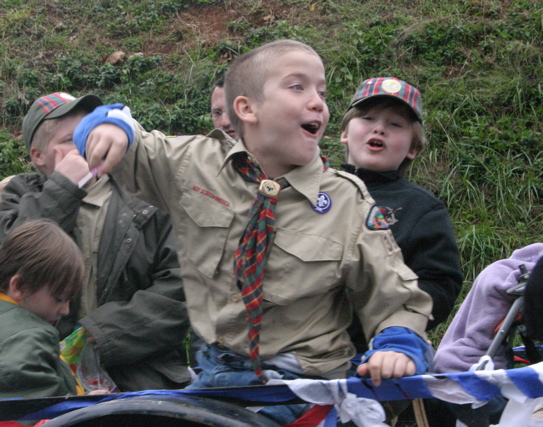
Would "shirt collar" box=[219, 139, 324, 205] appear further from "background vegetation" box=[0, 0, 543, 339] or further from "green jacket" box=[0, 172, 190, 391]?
"background vegetation" box=[0, 0, 543, 339]

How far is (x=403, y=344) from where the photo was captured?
2.13 metres

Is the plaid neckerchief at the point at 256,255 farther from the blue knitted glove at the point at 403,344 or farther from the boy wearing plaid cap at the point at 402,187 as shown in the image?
the boy wearing plaid cap at the point at 402,187

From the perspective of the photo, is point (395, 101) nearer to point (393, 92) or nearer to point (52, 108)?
point (393, 92)

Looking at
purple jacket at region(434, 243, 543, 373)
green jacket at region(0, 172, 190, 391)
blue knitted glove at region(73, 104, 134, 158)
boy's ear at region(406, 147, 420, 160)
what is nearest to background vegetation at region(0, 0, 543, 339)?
purple jacket at region(434, 243, 543, 373)

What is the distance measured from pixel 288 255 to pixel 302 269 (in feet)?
0.22

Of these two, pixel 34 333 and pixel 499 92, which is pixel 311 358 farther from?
pixel 499 92


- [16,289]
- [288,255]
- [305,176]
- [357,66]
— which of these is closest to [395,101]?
[305,176]

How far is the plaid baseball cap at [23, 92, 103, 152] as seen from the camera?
9.91 feet

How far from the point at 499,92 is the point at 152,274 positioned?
534cm

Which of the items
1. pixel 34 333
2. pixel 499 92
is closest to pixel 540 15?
pixel 499 92

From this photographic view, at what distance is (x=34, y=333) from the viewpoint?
2.42m

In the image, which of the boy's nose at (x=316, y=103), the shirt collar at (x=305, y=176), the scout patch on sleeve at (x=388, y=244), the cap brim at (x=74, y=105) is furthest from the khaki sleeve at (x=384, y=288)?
the cap brim at (x=74, y=105)

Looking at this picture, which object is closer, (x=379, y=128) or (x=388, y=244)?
(x=388, y=244)

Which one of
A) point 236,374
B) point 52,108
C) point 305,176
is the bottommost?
point 236,374
